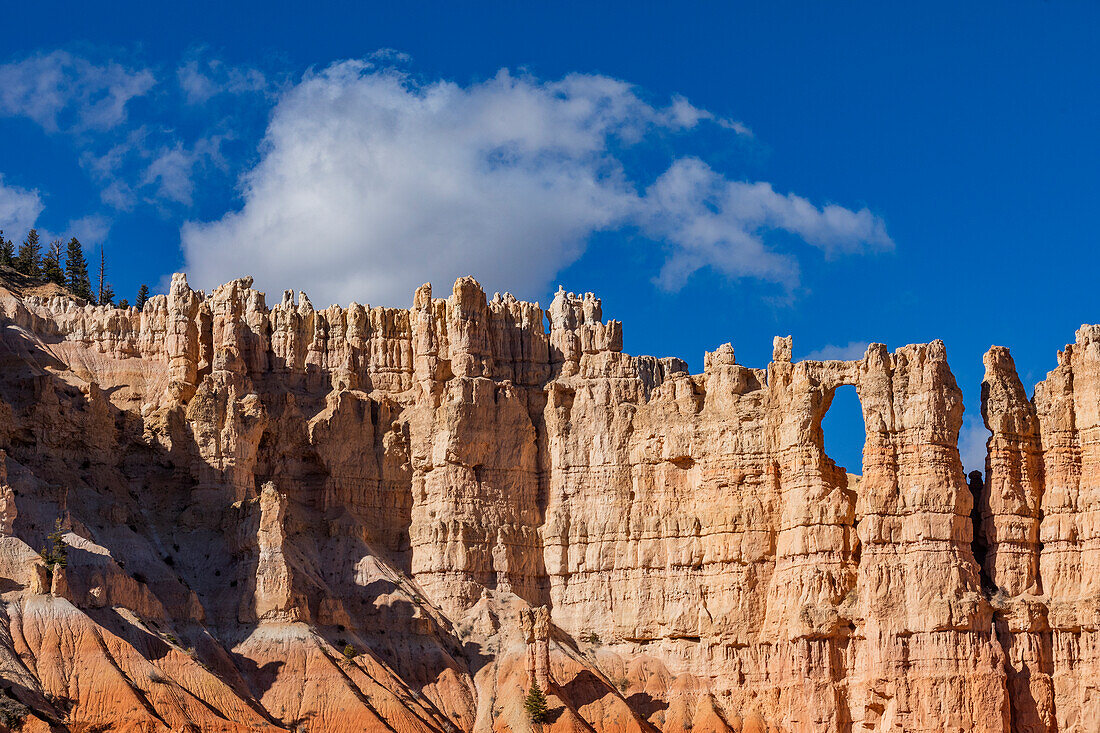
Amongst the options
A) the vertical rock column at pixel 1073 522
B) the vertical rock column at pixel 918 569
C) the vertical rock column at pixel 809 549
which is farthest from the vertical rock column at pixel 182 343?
the vertical rock column at pixel 1073 522

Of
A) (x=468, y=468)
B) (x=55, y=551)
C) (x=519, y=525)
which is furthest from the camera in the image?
(x=519, y=525)

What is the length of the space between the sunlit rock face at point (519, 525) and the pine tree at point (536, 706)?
512 millimetres

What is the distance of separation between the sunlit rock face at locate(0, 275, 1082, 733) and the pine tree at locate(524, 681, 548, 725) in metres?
0.51

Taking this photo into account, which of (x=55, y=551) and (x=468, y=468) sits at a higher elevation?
(x=468, y=468)

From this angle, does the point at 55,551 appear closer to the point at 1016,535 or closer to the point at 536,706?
the point at 536,706

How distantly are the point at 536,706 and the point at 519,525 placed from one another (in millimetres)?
15978

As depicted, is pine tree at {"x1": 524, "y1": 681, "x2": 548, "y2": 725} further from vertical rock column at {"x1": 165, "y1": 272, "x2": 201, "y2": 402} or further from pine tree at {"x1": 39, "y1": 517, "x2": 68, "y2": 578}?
vertical rock column at {"x1": 165, "y1": 272, "x2": 201, "y2": 402}

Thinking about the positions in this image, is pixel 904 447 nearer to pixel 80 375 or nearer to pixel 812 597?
pixel 812 597

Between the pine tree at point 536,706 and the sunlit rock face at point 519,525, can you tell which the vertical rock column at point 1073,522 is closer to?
the sunlit rock face at point 519,525

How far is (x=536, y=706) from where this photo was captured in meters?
101

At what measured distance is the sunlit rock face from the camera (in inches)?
3967

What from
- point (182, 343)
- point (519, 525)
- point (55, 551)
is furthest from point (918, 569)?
point (55, 551)

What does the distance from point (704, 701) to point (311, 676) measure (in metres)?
21.4

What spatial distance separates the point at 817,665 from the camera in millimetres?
105625
